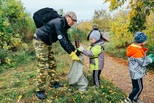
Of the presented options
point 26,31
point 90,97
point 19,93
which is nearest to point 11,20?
point 26,31

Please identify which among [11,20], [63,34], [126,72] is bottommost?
[126,72]

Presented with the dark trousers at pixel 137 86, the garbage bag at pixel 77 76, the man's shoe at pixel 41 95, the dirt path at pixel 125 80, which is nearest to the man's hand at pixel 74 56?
the garbage bag at pixel 77 76

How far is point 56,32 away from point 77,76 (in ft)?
3.95

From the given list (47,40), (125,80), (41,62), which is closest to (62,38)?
(47,40)

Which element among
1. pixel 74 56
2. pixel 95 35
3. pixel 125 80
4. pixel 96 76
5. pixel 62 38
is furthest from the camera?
pixel 125 80

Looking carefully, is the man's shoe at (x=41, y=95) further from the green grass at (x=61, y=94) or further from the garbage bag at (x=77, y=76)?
the garbage bag at (x=77, y=76)

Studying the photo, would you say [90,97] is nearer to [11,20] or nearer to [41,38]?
[41,38]

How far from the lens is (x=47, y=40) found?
540 cm

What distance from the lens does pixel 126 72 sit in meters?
10.1

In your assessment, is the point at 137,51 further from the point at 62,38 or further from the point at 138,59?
the point at 62,38

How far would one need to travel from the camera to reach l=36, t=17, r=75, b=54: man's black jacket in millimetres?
5109

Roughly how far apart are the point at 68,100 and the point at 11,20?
9.70 meters

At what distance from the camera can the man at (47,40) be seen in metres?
5.15

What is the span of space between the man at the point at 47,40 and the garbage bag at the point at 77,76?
46cm
